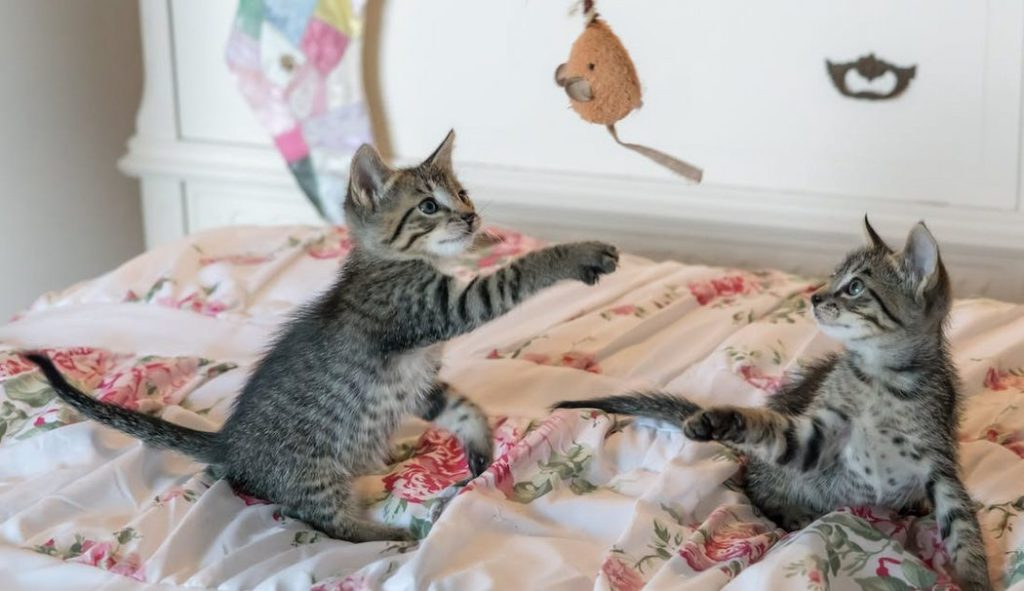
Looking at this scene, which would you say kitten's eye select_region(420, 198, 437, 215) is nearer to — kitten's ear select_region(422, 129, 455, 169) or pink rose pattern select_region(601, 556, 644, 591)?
kitten's ear select_region(422, 129, 455, 169)

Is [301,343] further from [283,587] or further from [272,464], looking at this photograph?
[283,587]

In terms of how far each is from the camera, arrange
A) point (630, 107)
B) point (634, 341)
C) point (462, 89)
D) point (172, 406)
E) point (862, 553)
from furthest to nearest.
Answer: point (462, 89) < point (634, 341) < point (172, 406) < point (630, 107) < point (862, 553)

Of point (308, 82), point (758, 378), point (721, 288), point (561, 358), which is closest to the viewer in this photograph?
point (758, 378)

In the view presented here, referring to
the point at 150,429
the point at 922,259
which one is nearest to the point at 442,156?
the point at 150,429

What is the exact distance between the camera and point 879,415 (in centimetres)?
133

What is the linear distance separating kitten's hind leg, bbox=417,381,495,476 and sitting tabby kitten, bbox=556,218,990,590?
0.31m

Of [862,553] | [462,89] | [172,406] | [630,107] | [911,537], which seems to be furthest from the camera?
[462,89]

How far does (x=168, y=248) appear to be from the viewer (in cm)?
217

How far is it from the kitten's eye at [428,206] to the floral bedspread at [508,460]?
284 millimetres

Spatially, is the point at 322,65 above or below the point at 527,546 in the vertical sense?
above

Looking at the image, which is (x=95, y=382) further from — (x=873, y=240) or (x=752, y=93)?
(x=752, y=93)

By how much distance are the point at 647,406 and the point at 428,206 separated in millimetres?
342

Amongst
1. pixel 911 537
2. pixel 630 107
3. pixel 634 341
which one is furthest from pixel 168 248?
pixel 911 537

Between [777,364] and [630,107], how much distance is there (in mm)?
450
